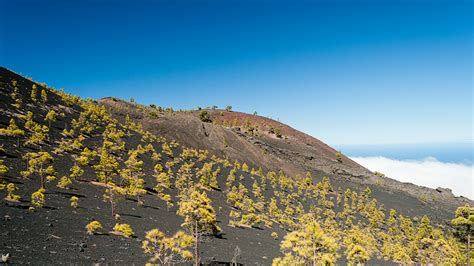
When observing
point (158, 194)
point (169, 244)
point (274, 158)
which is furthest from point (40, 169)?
point (274, 158)

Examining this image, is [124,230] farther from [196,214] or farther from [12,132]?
[12,132]

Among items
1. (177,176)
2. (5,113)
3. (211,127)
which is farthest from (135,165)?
(211,127)

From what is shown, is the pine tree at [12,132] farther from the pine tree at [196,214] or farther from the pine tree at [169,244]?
the pine tree at [196,214]

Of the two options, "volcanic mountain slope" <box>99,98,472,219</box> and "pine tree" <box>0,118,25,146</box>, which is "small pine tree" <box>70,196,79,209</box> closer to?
"pine tree" <box>0,118,25,146</box>

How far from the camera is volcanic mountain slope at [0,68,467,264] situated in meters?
33.8

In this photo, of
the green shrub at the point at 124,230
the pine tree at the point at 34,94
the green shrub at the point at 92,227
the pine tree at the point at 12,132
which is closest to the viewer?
the green shrub at the point at 92,227

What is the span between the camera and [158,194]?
63156 mm

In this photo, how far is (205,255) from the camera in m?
37.9

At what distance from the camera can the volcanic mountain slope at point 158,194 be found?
3375 cm

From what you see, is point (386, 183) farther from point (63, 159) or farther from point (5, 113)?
point (5, 113)

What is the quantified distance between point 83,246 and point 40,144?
41784 mm

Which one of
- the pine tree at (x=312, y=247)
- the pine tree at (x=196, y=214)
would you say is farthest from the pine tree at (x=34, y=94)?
the pine tree at (x=312, y=247)

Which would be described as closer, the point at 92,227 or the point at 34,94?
the point at 92,227

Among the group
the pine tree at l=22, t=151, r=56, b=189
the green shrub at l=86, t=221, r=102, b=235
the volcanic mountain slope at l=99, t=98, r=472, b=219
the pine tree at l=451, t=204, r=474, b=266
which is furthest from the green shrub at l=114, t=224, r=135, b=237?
the volcanic mountain slope at l=99, t=98, r=472, b=219
